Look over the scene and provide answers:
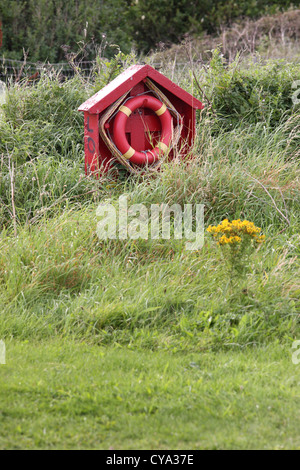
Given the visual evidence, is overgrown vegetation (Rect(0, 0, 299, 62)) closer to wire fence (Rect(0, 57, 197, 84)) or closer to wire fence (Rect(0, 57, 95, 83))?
wire fence (Rect(0, 57, 95, 83))

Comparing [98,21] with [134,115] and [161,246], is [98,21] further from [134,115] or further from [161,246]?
[161,246]

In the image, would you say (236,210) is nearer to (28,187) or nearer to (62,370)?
(28,187)

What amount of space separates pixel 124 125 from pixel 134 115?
298mm

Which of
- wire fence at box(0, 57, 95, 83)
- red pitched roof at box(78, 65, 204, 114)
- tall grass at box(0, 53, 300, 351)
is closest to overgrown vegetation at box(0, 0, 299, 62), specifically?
wire fence at box(0, 57, 95, 83)

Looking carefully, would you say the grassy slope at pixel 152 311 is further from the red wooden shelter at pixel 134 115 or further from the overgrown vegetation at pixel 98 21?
the overgrown vegetation at pixel 98 21

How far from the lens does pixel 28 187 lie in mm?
5914

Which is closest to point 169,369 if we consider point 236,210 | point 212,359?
point 212,359

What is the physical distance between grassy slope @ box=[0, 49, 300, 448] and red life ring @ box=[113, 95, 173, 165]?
13.5 inches

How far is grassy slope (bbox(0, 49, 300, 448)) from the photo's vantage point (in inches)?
117

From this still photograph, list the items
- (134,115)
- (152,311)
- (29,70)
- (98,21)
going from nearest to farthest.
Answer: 1. (152,311)
2. (134,115)
3. (29,70)
4. (98,21)

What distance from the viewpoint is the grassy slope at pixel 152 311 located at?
2.98 m

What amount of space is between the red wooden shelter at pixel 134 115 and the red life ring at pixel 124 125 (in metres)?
0.10

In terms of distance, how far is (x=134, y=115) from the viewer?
6.38 meters

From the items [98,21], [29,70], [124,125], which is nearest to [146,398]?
[124,125]
